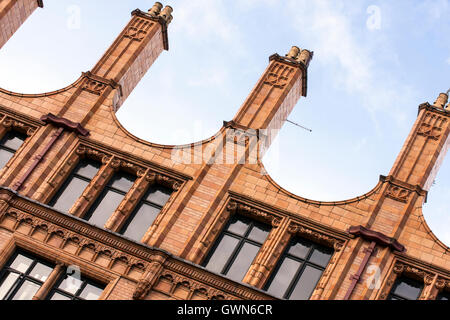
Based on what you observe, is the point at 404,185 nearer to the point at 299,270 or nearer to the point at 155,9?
the point at 299,270

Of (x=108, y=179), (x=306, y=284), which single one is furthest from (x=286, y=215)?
(x=108, y=179)

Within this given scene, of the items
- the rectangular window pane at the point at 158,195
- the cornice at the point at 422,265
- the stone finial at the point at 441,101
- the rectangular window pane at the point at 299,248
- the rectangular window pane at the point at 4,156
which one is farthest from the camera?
the stone finial at the point at 441,101

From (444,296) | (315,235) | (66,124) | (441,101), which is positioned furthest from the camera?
(441,101)

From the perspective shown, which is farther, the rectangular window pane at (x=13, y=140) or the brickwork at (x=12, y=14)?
the brickwork at (x=12, y=14)

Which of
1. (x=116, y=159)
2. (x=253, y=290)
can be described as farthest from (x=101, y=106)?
(x=253, y=290)

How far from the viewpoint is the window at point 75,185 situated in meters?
25.7

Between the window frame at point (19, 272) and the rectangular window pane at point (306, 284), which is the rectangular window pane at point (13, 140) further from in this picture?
the rectangular window pane at point (306, 284)

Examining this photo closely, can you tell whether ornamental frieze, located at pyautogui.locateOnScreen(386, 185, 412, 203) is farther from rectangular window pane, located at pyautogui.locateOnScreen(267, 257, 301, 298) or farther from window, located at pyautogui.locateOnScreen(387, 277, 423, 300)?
rectangular window pane, located at pyautogui.locateOnScreen(267, 257, 301, 298)

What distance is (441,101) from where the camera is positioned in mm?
27875

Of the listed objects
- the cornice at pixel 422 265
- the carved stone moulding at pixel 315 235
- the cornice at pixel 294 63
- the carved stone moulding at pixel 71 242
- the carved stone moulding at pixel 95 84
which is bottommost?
the carved stone moulding at pixel 71 242

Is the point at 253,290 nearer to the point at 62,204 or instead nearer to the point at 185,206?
the point at 185,206

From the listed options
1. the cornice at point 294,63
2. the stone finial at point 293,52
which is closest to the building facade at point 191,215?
the cornice at point 294,63

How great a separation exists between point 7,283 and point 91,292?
98.7 inches

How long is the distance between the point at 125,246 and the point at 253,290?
4063mm
